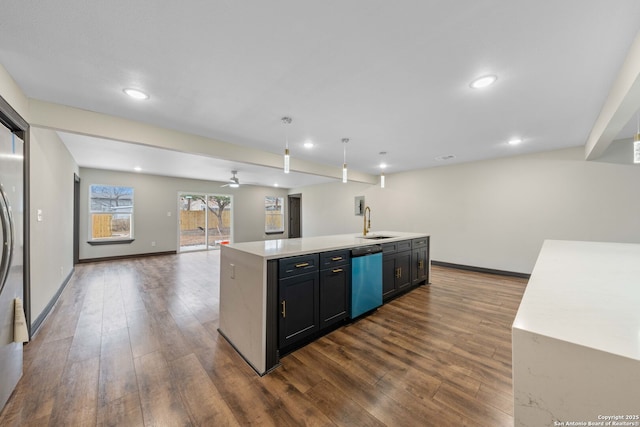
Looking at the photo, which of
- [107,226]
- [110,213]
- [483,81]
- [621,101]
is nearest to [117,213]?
[110,213]

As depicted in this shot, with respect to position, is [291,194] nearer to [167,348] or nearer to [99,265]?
[99,265]

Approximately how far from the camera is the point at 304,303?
7.25ft

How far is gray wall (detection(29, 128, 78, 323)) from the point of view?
2.65 metres

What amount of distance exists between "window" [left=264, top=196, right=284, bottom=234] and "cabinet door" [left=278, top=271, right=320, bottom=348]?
24.6 ft

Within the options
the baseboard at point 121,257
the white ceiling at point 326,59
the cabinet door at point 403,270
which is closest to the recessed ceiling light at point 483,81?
the white ceiling at point 326,59

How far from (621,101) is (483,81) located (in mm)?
1067

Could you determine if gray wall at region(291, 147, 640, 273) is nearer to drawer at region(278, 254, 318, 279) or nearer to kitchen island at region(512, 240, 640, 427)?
drawer at region(278, 254, 318, 279)

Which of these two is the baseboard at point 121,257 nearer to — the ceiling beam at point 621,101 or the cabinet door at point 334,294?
the cabinet door at point 334,294

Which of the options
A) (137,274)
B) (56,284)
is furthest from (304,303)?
(137,274)

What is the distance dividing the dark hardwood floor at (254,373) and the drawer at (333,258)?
2.41ft

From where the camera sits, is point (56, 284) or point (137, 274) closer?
point (56, 284)

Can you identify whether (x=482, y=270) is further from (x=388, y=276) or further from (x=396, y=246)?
(x=388, y=276)

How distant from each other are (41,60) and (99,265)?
18.0 feet

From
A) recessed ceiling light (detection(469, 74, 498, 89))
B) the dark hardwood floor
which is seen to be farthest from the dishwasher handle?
recessed ceiling light (detection(469, 74, 498, 89))
